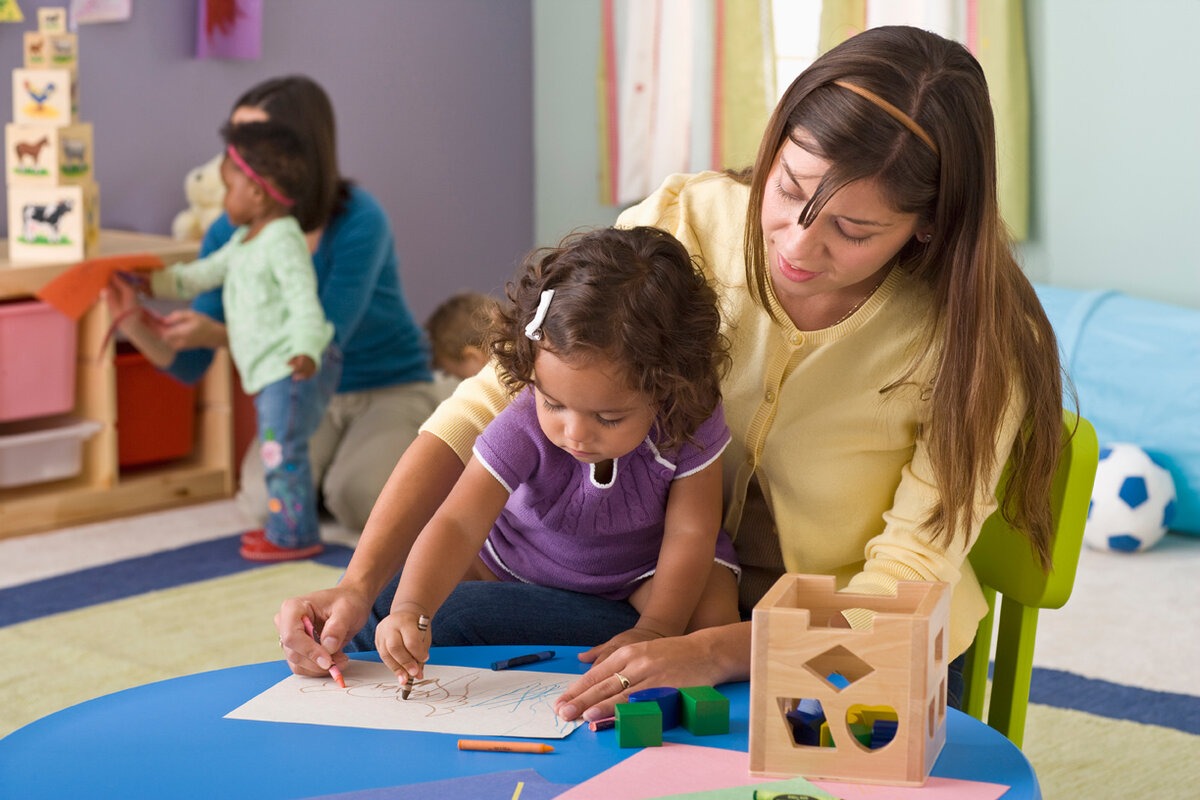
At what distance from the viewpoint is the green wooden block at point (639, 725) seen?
91 centimetres

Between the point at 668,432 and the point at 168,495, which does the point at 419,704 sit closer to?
the point at 668,432

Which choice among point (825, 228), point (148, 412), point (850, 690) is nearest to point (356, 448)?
point (148, 412)

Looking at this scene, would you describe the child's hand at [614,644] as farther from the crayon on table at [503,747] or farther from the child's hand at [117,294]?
the child's hand at [117,294]

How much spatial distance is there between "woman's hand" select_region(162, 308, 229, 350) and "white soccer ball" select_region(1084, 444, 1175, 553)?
187 cm

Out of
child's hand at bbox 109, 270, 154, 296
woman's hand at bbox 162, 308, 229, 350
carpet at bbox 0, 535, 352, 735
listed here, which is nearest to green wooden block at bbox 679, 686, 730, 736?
carpet at bbox 0, 535, 352, 735

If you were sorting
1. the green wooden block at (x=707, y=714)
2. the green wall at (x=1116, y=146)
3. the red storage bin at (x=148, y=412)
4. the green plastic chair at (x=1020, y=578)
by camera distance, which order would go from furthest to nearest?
the green wall at (x=1116, y=146)
the red storage bin at (x=148, y=412)
the green plastic chair at (x=1020, y=578)
the green wooden block at (x=707, y=714)

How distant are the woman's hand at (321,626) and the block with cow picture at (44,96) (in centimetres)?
208

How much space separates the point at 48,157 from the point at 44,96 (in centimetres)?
13

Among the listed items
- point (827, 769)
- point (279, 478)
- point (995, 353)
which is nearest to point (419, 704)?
point (827, 769)

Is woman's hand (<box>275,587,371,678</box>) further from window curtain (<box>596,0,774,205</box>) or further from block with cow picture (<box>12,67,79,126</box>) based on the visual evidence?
window curtain (<box>596,0,774,205</box>)

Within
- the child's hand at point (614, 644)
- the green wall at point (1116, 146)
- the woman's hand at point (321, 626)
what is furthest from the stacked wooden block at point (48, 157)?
the green wall at point (1116, 146)

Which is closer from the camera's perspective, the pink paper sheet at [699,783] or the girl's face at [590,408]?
the pink paper sheet at [699,783]

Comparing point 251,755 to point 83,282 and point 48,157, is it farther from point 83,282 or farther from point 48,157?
point 48,157

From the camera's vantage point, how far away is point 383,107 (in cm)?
392
